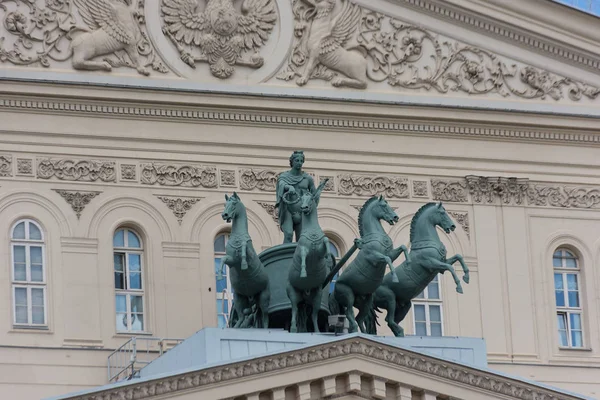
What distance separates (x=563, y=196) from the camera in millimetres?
50906

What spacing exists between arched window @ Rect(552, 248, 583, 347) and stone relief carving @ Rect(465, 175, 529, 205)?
1.28 meters

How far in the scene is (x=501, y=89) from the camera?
2004 inches

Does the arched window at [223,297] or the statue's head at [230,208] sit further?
the arched window at [223,297]

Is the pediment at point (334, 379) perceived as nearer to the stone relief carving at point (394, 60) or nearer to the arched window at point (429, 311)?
the arched window at point (429, 311)

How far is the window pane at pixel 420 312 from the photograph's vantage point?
4956cm

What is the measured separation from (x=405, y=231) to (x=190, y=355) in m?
7.81

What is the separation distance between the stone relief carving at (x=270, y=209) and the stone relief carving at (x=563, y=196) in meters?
4.78

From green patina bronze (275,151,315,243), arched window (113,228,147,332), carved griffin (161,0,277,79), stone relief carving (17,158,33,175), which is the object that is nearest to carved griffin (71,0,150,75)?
carved griffin (161,0,277,79)

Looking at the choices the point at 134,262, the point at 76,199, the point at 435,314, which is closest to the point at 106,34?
the point at 76,199

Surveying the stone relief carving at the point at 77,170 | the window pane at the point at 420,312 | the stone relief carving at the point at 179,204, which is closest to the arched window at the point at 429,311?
the window pane at the point at 420,312

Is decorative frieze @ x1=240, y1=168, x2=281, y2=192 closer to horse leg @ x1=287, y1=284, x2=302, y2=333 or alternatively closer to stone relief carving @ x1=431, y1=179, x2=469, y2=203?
stone relief carving @ x1=431, y1=179, x2=469, y2=203

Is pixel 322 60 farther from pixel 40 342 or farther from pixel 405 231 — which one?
pixel 40 342

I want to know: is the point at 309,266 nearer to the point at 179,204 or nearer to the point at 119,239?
the point at 179,204

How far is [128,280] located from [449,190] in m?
6.15
